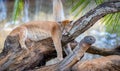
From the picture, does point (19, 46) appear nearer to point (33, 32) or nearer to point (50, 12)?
point (33, 32)

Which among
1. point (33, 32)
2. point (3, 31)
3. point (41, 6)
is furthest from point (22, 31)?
point (41, 6)

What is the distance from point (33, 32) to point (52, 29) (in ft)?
0.59

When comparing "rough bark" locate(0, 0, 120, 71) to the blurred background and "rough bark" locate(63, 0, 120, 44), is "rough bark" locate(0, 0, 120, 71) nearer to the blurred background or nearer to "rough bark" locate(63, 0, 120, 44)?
"rough bark" locate(63, 0, 120, 44)

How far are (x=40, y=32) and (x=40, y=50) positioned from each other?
6.8 inches

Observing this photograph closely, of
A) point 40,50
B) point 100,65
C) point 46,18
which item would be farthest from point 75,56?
point 46,18

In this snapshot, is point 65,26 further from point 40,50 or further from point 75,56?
point 75,56

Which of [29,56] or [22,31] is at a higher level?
[22,31]

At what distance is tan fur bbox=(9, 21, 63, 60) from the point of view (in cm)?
268

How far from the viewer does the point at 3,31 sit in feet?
19.4

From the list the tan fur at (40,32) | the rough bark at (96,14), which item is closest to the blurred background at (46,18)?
the tan fur at (40,32)

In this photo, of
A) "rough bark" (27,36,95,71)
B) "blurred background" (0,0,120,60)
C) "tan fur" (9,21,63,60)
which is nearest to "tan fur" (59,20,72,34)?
"tan fur" (9,21,63,60)

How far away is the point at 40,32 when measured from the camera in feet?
9.14

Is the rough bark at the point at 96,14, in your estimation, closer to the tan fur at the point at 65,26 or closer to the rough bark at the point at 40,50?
the rough bark at the point at 40,50

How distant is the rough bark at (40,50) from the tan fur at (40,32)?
51 mm
